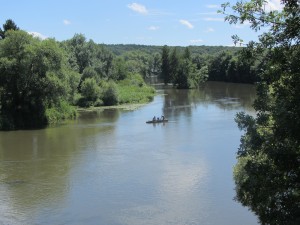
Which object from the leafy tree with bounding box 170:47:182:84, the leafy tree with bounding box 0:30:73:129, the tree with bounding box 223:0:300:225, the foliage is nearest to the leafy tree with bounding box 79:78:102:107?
the foliage

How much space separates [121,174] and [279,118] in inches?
697

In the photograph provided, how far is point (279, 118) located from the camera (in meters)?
7.03

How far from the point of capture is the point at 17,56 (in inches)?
1583

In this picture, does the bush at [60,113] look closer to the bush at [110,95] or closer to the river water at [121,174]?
the river water at [121,174]

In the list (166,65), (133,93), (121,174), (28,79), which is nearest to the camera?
(121,174)

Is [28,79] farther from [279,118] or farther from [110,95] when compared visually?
[279,118]

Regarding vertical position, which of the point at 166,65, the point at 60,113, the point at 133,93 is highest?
the point at 166,65

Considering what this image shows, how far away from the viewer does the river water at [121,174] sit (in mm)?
17938

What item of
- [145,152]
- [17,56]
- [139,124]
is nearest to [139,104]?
[139,124]

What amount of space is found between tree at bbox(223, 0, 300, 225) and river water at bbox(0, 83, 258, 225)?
8515mm

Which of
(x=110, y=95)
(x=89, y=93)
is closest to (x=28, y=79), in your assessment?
(x=89, y=93)

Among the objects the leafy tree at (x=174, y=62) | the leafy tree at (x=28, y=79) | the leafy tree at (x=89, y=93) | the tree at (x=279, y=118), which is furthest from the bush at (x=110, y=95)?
the tree at (x=279, y=118)

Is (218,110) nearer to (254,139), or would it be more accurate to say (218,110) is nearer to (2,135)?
(2,135)

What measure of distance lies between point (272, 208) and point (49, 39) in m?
37.1
